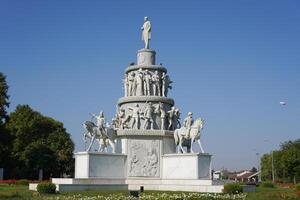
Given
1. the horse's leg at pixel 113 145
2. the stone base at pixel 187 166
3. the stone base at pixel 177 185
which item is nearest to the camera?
the stone base at pixel 177 185

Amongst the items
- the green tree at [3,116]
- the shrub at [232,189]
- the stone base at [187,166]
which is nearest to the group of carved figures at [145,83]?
the stone base at [187,166]

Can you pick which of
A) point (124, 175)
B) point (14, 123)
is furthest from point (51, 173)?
point (124, 175)

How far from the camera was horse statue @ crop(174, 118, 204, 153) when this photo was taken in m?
35.7

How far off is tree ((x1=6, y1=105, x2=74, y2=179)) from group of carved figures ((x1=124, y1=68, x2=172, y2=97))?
77.5 feet

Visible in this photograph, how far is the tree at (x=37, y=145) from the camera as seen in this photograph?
191 ft

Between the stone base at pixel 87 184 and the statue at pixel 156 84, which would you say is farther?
the statue at pixel 156 84

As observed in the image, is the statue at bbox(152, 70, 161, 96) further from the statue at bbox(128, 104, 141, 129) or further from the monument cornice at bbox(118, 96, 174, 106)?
the statue at bbox(128, 104, 141, 129)

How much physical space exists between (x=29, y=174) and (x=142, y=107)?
28043 mm

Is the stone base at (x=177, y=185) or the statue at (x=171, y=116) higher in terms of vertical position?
the statue at (x=171, y=116)

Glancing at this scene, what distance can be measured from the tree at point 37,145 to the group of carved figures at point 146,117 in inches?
911

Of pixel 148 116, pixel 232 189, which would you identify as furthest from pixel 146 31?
pixel 232 189

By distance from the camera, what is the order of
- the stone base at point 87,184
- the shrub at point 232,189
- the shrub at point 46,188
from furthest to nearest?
1. the stone base at point 87,184
2. the shrub at point 232,189
3. the shrub at point 46,188

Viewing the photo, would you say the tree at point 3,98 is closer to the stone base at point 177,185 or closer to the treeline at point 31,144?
the treeline at point 31,144

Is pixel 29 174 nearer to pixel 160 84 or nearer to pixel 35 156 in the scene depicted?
pixel 35 156
